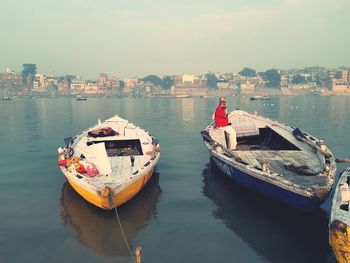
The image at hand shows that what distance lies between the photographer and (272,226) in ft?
46.9

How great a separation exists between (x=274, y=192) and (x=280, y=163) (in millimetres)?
3475

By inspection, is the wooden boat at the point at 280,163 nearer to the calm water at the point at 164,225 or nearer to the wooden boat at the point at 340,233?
the calm water at the point at 164,225

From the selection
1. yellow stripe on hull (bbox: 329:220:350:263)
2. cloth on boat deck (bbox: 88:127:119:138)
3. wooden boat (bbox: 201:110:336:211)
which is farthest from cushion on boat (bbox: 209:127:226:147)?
yellow stripe on hull (bbox: 329:220:350:263)

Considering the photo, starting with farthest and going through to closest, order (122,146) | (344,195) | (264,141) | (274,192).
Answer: (264,141) → (122,146) → (274,192) → (344,195)

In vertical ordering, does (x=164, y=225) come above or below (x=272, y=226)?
below

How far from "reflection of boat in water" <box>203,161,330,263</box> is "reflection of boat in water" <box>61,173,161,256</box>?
11.8 feet

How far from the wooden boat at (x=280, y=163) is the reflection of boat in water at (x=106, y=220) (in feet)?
16.6

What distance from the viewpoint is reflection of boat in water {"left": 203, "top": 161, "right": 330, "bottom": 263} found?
40.2 ft

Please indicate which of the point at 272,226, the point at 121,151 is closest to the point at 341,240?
the point at 272,226

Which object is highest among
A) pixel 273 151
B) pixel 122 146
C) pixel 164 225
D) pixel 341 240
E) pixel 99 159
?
pixel 99 159

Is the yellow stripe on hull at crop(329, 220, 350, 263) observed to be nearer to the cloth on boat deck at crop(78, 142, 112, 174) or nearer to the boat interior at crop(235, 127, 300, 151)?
the cloth on boat deck at crop(78, 142, 112, 174)

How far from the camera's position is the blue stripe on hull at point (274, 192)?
538 inches

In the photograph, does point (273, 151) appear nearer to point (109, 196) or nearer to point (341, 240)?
point (341, 240)

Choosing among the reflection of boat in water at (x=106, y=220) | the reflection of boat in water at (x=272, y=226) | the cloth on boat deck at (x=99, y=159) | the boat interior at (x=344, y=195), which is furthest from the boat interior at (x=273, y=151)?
the cloth on boat deck at (x=99, y=159)
